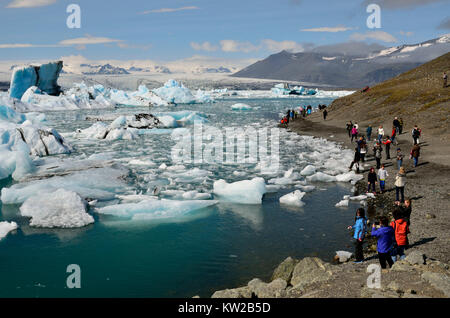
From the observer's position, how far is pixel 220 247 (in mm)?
11805

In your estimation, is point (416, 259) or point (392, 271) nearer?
point (392, 271)

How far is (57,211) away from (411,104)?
3914 centimetres

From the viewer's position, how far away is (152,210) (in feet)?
47.8

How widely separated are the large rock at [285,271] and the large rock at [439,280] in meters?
3.08

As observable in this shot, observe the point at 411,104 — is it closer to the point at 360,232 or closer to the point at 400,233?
the point at 360,232

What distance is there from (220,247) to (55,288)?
16.4 ft

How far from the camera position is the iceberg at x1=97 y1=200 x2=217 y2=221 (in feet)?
47.1

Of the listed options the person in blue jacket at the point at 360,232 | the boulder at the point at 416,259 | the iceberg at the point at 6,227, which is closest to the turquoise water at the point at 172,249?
the iceberg at the point at 6,227

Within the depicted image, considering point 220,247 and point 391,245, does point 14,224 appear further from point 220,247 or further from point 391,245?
point 391,245

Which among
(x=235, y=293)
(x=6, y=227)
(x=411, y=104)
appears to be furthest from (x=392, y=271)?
(x=411, y=104)

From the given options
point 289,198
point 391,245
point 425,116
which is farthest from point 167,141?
point 391,245

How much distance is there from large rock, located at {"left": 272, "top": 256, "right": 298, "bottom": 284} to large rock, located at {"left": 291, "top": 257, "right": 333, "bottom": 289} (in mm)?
155

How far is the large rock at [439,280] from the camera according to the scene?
23.4 feet

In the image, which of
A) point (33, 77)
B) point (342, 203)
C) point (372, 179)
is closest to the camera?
point (342, 203)
